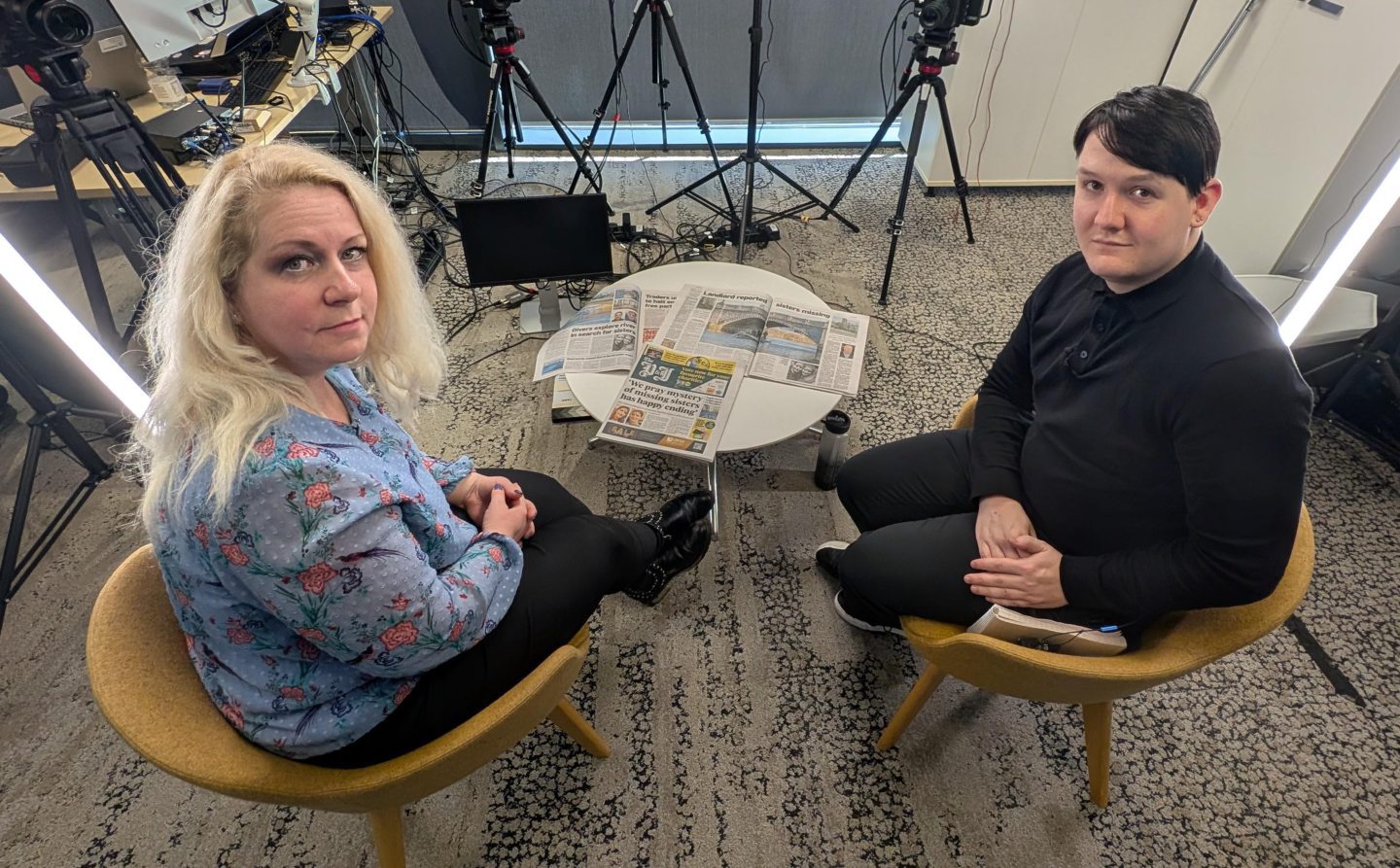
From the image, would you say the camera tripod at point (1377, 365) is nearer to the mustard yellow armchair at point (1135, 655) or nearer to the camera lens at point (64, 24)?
the mustard yellow armchair at point (1135, 655)

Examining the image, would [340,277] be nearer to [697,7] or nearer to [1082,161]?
[1082,161]

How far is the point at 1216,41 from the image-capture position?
2.74 m

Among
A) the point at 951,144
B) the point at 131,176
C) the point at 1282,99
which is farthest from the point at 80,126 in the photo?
the point at 1282,99

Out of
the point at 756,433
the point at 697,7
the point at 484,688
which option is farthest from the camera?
the point at 697,7

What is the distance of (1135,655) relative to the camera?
0.98m

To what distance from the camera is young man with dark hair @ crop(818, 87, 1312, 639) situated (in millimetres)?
907

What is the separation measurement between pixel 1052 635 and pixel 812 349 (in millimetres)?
1007

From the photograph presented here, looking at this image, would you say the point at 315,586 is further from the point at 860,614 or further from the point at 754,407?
the point at 860,614

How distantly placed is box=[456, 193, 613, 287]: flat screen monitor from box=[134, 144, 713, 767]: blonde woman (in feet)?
3.26

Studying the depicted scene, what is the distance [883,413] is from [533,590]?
1.46m

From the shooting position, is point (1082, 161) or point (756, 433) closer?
point (1082, 161)

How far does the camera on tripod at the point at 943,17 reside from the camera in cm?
225

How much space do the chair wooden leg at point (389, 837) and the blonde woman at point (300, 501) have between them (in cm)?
15

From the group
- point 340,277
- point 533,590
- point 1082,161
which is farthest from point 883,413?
point 340,277
